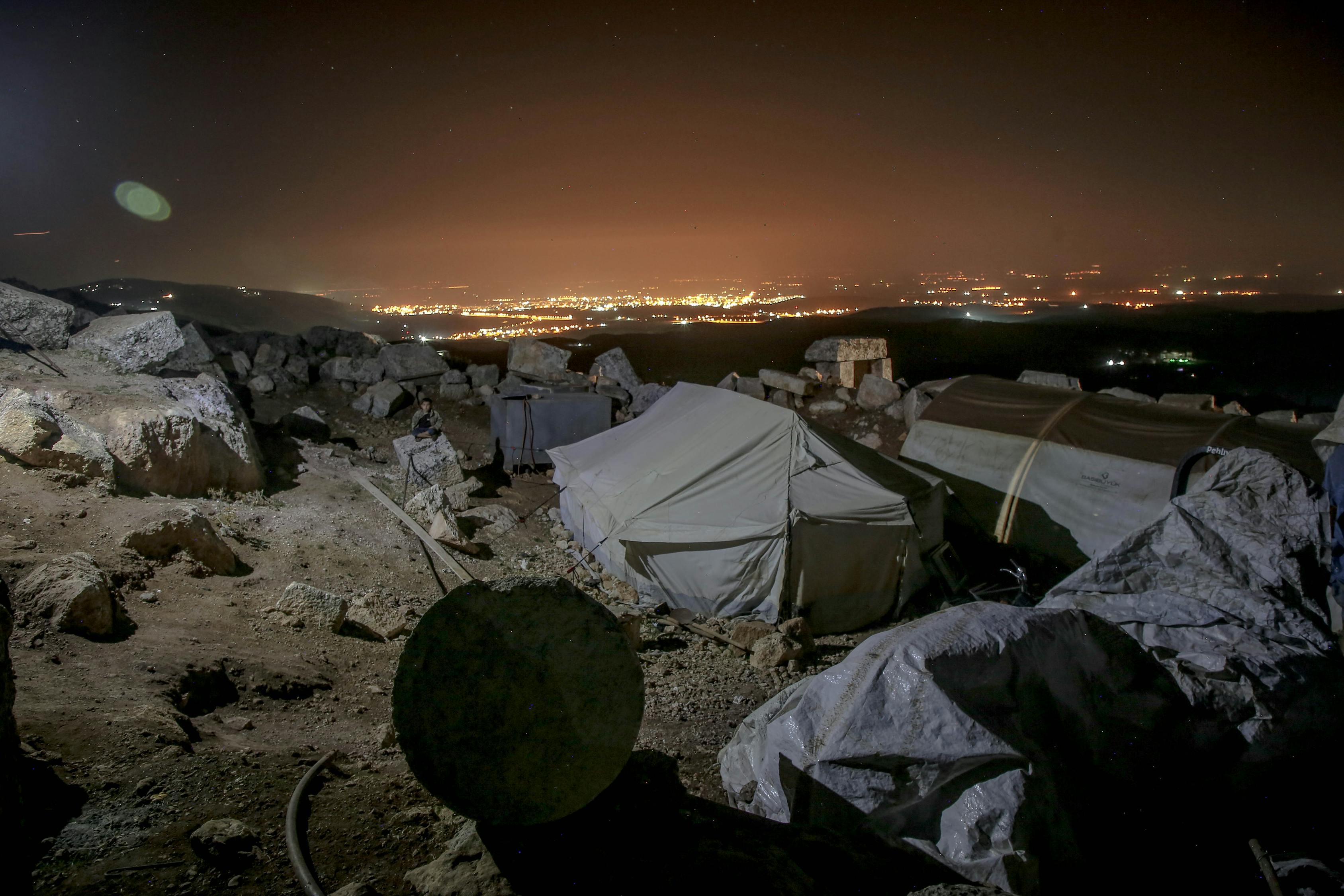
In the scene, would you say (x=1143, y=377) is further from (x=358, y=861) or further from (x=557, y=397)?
(x=358, y=861)

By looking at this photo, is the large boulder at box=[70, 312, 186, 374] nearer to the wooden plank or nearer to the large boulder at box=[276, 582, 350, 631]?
the wooden plank

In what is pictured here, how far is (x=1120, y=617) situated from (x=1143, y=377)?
20.8 meters

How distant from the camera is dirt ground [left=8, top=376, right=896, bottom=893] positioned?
85.3 inches

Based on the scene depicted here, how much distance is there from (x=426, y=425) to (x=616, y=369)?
5089mm

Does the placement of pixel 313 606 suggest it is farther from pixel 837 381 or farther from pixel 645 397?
pixel 837 381

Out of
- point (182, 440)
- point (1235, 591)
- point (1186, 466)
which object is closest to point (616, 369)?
point (182, 440)

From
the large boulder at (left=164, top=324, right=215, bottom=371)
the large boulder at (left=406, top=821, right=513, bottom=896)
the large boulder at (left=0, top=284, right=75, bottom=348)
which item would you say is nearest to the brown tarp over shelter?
the large boulder at (left=406, top=821, right=513, bottom=896)

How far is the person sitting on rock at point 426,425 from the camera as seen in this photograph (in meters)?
9.79

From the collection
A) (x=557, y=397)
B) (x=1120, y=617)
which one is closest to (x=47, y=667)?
(x=1120, y=617)

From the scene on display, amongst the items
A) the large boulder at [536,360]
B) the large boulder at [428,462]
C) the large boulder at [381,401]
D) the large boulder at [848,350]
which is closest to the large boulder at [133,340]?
the large boulder at [428,462]

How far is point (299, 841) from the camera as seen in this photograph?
88.1 inches

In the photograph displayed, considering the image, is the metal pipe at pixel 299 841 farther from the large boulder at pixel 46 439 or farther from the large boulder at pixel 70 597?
the large boulder at pixel 46 439

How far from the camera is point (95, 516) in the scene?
15.5ft

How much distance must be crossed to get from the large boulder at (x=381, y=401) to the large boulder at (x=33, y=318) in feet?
16.6
